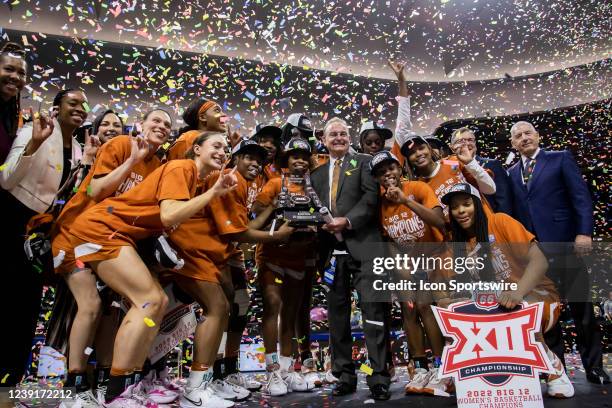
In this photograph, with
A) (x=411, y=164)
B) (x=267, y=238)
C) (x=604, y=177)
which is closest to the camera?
(x=267, y=238)

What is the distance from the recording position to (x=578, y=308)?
126 inches

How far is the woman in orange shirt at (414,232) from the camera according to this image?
9.75ft

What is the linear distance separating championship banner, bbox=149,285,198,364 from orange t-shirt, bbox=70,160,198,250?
55cm

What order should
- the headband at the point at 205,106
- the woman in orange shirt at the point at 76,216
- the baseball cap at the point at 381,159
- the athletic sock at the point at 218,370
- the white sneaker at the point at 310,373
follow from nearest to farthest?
the woman in orange shirt at the point at 76,216 → the baseball cap at the point at 381,159 → the athletic sock at the point at 218,370 → the white sneaker at the point at 310,373 → the headband at the point at 205,106

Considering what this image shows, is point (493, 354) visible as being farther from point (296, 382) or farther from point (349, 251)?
point (296, 382)

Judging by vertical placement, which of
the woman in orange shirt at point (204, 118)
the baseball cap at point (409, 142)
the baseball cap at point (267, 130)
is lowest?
the baseball cap at point (409, 142)

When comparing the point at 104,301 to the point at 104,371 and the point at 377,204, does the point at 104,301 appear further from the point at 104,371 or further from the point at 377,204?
the point at 377,204

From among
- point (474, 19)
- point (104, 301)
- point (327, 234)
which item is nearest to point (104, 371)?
point (104, 301)

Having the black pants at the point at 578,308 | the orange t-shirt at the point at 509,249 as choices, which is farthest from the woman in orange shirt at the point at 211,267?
the black pants at the point at 578,308

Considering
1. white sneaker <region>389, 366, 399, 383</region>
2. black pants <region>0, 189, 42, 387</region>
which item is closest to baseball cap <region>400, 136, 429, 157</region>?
white sneaker <region>389, 366, 399, 383</region>

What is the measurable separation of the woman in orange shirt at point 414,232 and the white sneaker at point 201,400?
1111 millimetres

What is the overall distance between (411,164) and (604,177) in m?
8.39

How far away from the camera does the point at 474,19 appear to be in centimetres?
912

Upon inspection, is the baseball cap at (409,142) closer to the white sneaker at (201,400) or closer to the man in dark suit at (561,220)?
the man in dark suit at (561,220)
